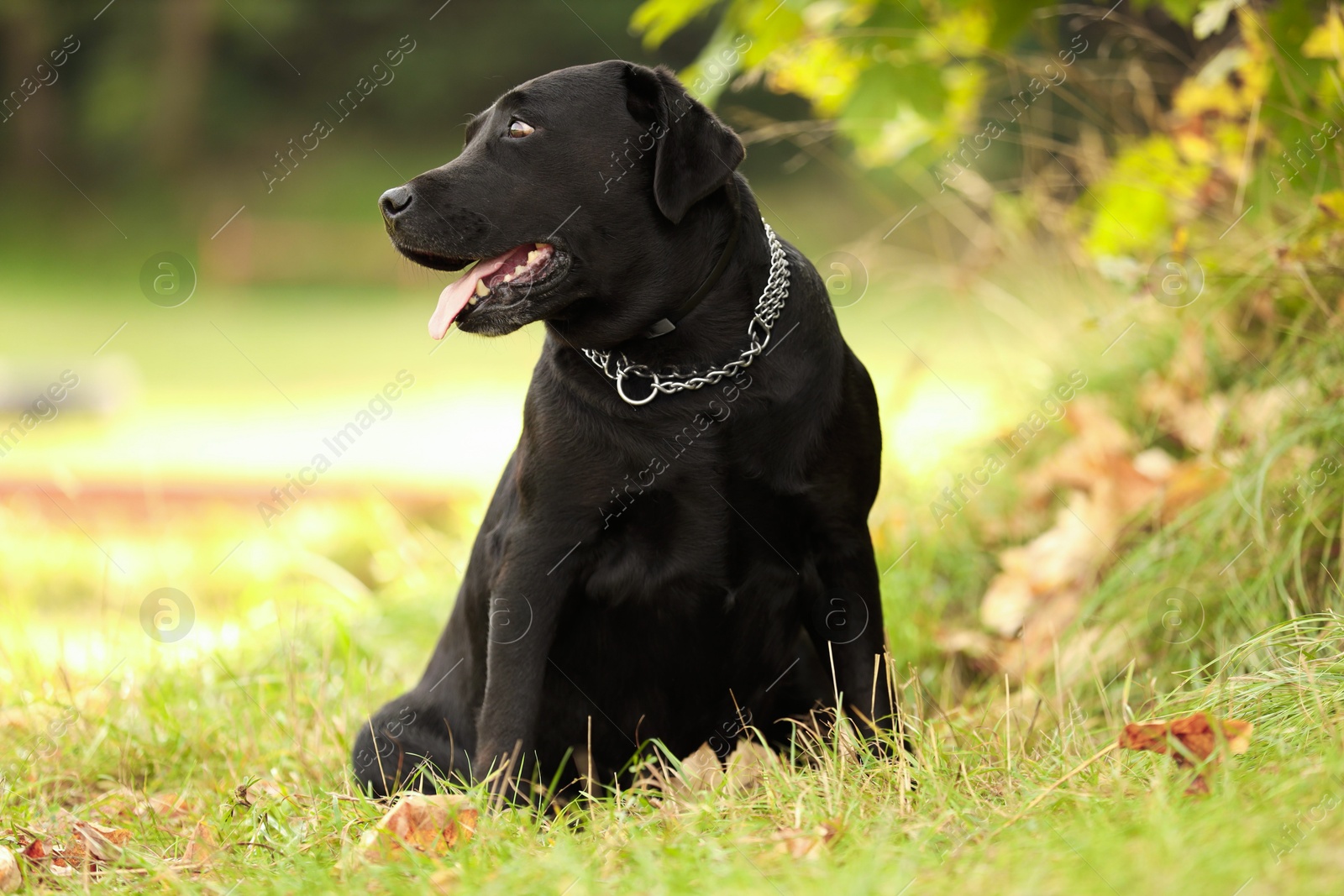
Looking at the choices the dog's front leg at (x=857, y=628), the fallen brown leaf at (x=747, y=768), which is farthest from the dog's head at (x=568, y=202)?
the fallen brown leaf at (x=747, y=768)

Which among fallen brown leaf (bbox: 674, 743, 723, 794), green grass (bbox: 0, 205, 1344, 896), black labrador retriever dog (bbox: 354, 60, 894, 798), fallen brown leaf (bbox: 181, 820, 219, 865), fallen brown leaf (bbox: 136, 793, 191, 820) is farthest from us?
fallen brown leaf (bbox: 136, 793, 191, 820)

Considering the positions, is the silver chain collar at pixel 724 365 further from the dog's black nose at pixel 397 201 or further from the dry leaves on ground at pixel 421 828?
the dry leaves on ground at pixel 421 828

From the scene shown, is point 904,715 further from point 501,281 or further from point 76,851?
point 76,851

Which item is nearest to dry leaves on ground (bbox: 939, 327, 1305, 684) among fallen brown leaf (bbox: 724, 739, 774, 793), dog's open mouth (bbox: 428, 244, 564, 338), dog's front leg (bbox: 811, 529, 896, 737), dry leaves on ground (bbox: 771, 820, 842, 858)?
dog's front leg (bbox: 811, 529, 896, 737)

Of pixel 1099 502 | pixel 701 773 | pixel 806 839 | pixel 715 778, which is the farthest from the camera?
pixel 1099 502

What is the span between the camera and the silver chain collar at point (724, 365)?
230 cm

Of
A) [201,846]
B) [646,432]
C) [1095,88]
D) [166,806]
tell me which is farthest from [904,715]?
[1095,88]

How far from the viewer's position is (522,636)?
2254 millimetres

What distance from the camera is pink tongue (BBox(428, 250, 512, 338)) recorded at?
2320 millimetres

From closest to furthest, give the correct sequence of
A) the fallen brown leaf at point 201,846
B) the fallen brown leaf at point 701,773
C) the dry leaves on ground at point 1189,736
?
the dry leaves on ground at point 1189,736
the fallen brown leaf at point 201,846
the fallen brown leaf at point 701,773

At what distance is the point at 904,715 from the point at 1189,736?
55 centimetres

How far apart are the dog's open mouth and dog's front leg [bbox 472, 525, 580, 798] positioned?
1.38 ft

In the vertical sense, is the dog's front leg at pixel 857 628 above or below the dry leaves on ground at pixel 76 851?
below

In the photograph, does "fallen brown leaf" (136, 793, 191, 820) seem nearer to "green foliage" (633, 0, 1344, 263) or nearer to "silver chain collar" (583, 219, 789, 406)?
"silver chain collar" (583, 219, 789, 406)
